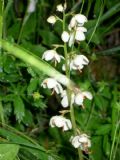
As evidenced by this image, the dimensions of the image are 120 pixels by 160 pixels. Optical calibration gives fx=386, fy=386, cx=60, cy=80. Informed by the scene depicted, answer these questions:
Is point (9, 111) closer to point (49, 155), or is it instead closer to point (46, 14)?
point (49, 155)

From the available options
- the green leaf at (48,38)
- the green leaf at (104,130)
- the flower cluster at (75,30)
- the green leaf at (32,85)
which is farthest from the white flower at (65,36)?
the green leaf at (48,38)

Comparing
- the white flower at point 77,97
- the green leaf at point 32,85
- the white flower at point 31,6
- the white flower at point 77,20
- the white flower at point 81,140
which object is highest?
the white flower at point 31,6

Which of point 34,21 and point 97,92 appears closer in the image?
point 97,92

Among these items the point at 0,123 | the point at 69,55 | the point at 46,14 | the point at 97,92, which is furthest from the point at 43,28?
the point at 69,55

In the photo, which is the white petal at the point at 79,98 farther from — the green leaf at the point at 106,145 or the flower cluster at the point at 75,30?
the green leaf at the point at 106,145

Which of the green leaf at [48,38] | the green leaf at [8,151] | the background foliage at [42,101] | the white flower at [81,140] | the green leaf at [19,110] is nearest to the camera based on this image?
the green leaf at [8,151]

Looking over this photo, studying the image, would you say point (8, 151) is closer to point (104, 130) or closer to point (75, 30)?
point (75, 30)

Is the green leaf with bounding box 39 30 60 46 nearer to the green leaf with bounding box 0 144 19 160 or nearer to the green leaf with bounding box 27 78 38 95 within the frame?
the green leaf with bounding box 27 78 38 95

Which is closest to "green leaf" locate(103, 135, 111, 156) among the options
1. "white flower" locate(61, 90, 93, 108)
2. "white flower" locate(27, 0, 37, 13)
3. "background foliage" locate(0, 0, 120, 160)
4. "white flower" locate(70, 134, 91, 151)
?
"background foliage" locate(0, 0, 120, 160)

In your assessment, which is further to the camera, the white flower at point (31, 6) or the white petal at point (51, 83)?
the white flower at point (31, 6)
